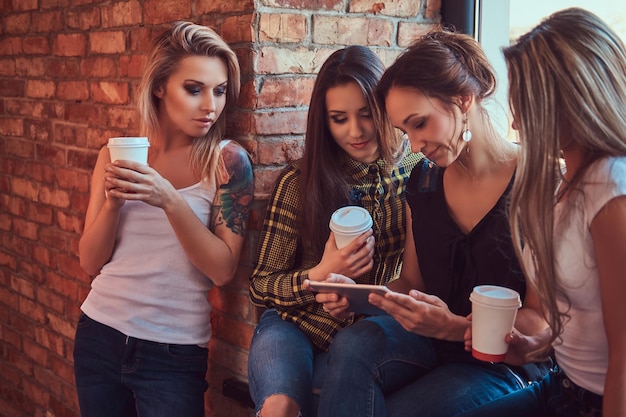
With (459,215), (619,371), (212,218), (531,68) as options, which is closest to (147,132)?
(212,218)

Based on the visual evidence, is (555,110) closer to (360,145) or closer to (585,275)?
(585,275)

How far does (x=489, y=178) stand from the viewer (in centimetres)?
191

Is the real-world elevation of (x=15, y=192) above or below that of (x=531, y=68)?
below

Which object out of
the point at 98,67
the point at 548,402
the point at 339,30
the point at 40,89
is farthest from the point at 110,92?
the point at 548,402

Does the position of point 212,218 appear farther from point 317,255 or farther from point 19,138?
point 19,138

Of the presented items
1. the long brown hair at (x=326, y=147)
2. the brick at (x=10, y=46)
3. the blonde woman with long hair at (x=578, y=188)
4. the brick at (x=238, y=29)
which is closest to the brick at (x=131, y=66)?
the brick at (x=238, y=29)

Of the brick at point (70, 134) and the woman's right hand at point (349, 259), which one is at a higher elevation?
the brick at point (70, 134)

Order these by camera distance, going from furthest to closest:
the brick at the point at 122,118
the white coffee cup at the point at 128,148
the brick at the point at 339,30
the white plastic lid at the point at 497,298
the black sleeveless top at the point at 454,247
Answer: the brick at the point at 122,118
the brick at the point at 339,30
the white coffee cup at the point at 128,148
the black sleeveless top at the point at 454,247
the white plastic lid at the point at 497,298

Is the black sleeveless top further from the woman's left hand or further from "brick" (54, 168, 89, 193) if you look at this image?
"brick" (54, 168, 89, 193)

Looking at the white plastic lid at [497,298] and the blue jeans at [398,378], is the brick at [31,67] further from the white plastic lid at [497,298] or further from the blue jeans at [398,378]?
the white plastic lid at [497,298]

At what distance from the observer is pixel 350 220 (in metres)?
1.92

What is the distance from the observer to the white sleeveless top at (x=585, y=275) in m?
1.44

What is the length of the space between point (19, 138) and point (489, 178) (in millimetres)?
2298

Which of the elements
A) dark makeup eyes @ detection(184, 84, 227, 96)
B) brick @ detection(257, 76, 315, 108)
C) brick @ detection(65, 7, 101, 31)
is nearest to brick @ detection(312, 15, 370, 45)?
brick @ detection(257, 76, 315, 108)
